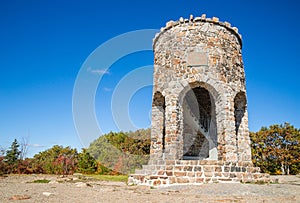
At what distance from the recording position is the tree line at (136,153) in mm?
15617

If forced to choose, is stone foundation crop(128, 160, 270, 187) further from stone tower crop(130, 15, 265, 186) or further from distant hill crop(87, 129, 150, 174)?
distant hill crop(87, 129, 150, 174)

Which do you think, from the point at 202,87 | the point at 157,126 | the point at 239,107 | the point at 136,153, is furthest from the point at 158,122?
the point at 136,153

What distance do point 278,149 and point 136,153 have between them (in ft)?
35.8

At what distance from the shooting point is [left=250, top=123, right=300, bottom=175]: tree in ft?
57.8

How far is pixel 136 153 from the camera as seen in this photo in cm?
1700

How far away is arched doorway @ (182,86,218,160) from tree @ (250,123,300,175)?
8894mm

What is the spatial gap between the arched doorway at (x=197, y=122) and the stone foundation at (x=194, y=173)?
488 centimetres

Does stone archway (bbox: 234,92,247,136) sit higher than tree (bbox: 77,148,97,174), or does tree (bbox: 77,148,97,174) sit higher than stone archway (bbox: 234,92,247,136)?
stone archway (bbox: 234,92,247,136)

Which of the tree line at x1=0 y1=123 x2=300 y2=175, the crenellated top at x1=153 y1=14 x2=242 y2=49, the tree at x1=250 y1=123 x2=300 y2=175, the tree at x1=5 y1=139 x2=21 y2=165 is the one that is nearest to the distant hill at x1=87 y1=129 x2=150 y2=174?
the tree line at x1=0 y1=123 x2=300 y2=175

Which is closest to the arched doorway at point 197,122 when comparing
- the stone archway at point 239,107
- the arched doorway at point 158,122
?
the stone archway at point 239,107

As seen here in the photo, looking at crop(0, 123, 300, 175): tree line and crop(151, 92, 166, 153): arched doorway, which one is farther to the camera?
crop(0, 123, 300, 175): tree line

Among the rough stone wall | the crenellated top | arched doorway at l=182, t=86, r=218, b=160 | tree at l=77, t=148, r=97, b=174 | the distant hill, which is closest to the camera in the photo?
the rough stone wall

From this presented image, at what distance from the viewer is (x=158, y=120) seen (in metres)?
9.65

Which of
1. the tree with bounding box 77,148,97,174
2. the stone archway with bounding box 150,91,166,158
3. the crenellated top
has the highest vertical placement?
the crenellated top
